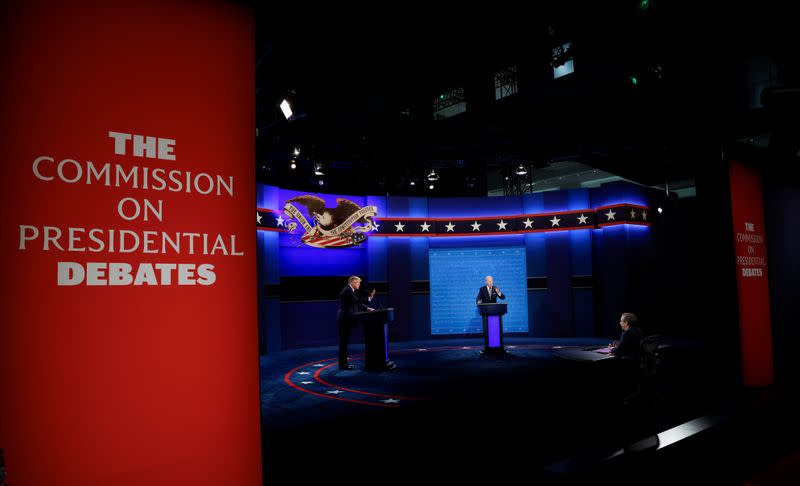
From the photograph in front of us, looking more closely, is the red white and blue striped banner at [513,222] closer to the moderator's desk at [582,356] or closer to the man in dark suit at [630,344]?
the moderator's desk at [582,356]

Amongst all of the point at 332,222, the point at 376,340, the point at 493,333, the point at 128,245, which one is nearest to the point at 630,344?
the point at 376,340

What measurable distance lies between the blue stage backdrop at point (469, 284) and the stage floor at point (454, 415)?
14.1 feet

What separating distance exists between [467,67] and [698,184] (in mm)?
3884

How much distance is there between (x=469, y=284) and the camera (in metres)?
12.6

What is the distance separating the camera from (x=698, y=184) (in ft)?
20.1

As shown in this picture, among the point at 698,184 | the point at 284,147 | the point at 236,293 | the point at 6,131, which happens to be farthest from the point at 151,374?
the point at 284,147

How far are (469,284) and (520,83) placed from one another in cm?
552

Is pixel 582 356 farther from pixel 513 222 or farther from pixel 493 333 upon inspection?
pixel 513 222

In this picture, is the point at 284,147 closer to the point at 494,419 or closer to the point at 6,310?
the point at 494,419

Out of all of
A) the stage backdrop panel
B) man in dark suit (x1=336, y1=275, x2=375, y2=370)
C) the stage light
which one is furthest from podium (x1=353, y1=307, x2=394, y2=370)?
the stage backdrop panel

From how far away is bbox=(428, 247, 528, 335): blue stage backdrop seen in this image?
41.0 ft

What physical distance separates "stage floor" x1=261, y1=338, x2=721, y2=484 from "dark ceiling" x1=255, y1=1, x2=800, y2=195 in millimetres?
3505

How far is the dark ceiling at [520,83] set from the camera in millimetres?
5812

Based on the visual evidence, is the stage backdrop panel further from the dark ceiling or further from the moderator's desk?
the dark ceiling
